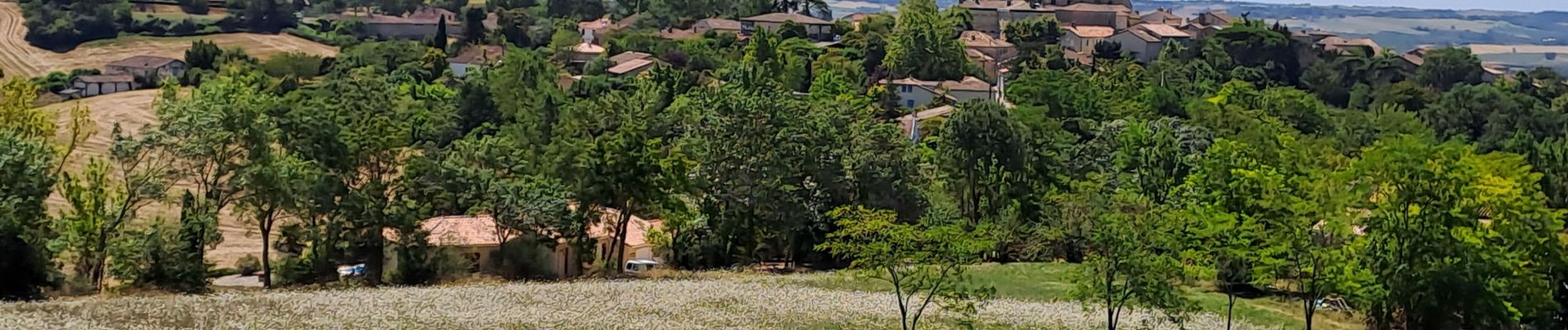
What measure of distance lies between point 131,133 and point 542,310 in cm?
4488

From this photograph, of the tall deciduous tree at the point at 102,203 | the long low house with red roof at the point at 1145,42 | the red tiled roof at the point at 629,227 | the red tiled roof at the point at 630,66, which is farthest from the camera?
the long low house with red roof at the point at 1145,42

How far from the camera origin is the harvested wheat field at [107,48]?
4045 inches

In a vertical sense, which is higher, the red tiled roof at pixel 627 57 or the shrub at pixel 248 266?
the red tiled roof at pixel 627 57

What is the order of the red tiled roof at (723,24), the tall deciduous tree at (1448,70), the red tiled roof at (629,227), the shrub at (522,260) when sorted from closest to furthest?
1. the shrub at (522,260)
2. the red tiled roof at (629,227)
3. the red tiled roof at (723,24)
4. the tall deciduous tree at (1448,70)

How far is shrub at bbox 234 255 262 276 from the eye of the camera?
43000mm

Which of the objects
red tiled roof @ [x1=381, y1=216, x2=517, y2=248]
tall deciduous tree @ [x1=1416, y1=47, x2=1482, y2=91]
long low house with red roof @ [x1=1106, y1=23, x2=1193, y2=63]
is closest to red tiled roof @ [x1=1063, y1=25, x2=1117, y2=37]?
long low house with red roof @ [x1=1106, y1=23, x2=1193, y2=63]

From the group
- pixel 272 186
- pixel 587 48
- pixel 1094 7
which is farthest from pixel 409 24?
pixel 272 186

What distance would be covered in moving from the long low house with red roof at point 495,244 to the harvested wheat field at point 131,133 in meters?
4.95

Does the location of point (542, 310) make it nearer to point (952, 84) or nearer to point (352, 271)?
point (352, 271)

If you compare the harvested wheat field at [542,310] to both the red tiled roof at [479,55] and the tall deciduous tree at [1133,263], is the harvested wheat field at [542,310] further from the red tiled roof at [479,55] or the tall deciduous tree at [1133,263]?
the red tiled roof at [479,55]

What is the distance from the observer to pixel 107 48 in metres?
110

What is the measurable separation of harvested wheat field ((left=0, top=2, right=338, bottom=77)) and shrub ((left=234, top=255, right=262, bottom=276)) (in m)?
62.1

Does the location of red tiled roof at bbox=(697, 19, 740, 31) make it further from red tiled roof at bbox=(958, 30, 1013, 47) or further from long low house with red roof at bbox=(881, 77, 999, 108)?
long low house with red roof at bbox=(881, 77, 999, 108)

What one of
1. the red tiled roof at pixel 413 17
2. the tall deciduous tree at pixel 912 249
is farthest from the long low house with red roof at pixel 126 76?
the tall deciduous tree at pixel 912 249
